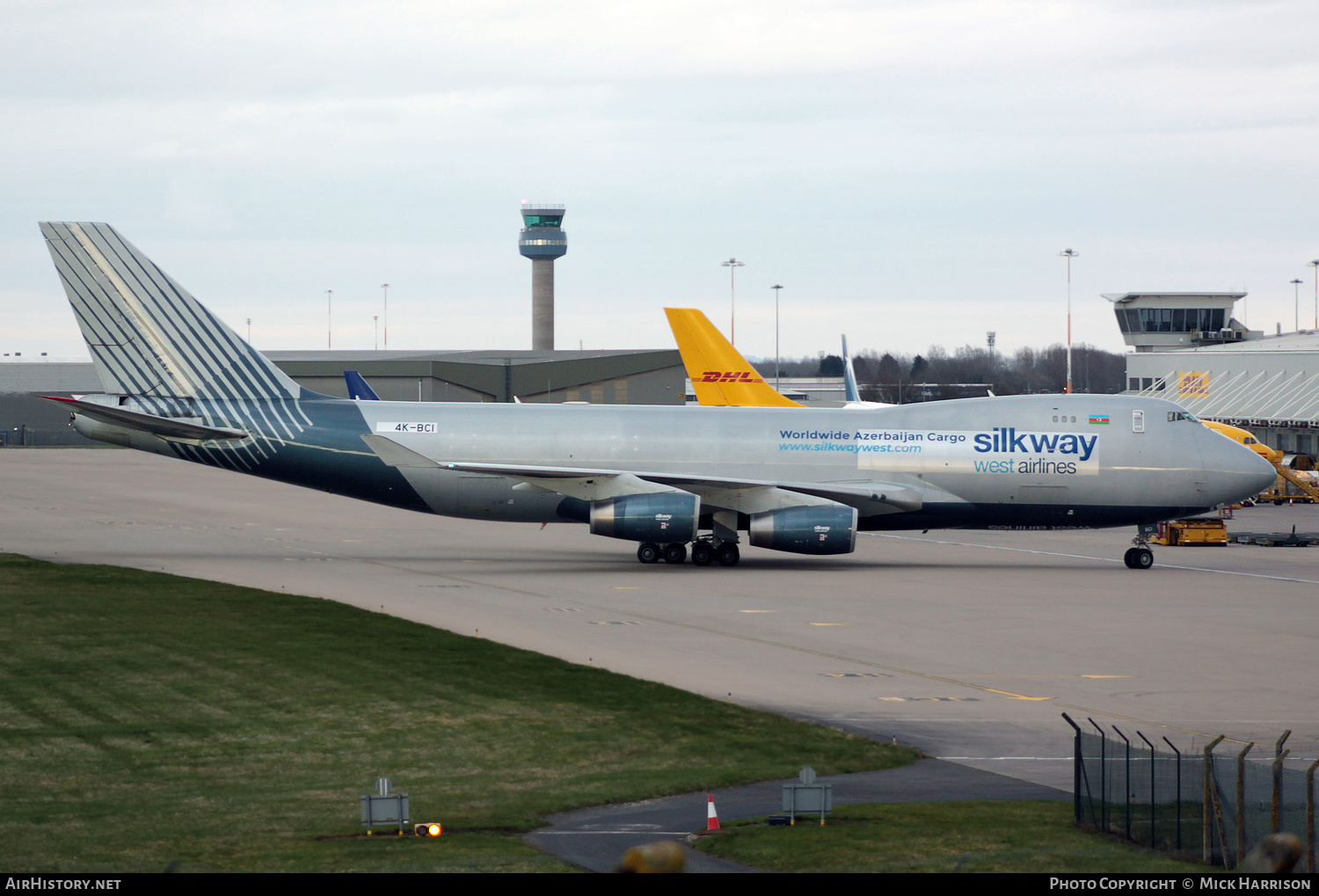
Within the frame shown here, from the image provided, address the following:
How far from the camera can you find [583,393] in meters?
129

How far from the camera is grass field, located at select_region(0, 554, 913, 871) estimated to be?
1325 centimetres

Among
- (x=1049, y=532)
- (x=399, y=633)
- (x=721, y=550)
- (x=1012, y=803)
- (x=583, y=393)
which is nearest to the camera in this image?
(x=1012, y=803)

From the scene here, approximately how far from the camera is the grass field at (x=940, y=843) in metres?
12.1

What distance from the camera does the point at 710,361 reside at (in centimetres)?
6366

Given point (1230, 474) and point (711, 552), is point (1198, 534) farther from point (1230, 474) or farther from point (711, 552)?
point (711, 552)

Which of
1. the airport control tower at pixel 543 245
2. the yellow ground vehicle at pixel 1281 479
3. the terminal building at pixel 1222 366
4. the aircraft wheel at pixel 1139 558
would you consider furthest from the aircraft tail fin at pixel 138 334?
the airport control tower at pixel 543 245

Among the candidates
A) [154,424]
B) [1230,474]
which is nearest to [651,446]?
[154,424]

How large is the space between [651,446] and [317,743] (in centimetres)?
2171

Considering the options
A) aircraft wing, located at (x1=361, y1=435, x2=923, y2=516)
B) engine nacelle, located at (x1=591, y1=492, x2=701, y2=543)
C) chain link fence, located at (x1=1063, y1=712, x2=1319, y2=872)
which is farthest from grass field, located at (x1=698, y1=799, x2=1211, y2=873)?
aircraft wing, located at (x1=361, y1=435, x2=923, y2=516)

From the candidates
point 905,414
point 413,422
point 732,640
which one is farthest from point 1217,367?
point 732,640

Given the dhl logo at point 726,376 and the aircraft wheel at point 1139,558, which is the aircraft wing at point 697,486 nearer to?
the aircraft wheel at point 1139,558

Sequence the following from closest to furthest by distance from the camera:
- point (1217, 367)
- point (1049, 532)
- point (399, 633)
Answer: point (399, 633) < point (1049, 532) < point (1217, 367)

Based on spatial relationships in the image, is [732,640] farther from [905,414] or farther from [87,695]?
[905,414]

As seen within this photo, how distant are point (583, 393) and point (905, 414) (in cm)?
9088
